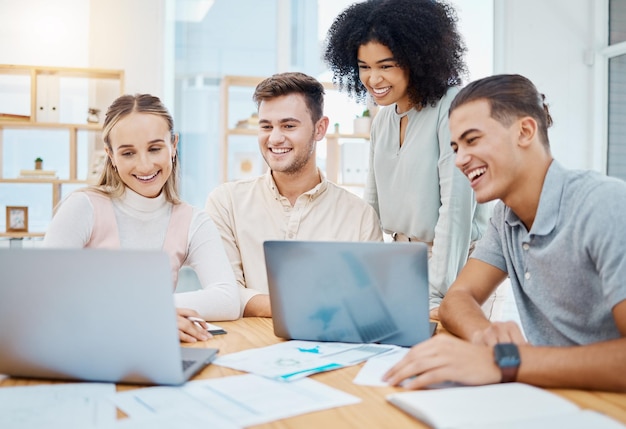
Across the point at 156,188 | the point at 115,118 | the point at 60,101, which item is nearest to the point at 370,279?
the point at 156,188

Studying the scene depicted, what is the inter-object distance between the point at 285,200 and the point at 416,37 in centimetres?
69

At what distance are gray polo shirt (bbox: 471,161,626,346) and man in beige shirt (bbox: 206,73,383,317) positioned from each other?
77 cm

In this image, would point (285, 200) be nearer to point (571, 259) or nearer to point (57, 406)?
point (571, 259)

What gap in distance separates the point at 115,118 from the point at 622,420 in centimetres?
149

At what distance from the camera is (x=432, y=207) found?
2.10m

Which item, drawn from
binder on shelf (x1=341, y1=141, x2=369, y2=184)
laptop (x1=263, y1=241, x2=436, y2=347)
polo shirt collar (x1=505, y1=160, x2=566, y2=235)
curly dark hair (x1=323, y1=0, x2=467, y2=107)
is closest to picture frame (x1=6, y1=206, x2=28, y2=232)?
binder on shelf (x1=341, y1=141, x2=369, y2=184)

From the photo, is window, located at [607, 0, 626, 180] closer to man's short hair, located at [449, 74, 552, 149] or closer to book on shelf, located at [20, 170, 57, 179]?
man's short hair, located at [449, 74, 552, 149]

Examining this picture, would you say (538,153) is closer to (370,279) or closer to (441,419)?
(370,279)

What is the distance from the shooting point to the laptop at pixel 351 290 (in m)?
1.23

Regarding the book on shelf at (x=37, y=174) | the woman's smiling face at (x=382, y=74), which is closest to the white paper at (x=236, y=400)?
the woman's smiling face at (x=382, y=74)

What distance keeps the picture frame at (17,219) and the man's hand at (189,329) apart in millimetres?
3314

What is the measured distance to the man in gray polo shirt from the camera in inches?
40.0

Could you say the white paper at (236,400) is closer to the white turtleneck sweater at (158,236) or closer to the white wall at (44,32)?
the white turtleneck sweater at (158,236)

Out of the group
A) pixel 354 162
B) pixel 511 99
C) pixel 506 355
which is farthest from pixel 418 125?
pixel 354 162
